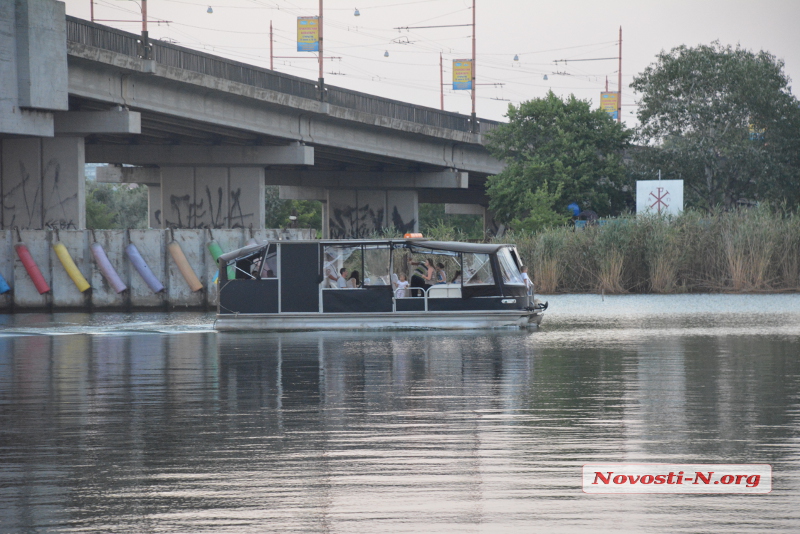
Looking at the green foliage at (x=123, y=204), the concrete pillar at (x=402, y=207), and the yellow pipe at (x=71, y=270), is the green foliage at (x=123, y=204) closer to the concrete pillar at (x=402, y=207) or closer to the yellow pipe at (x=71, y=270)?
the concrete pillar at (x=402, y=207)

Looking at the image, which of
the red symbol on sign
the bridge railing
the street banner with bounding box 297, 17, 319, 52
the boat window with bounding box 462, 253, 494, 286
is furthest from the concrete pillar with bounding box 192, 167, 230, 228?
the boat window with bounding box 462, 253, 494, 286

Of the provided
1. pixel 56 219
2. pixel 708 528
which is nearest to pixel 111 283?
pixel 56 219

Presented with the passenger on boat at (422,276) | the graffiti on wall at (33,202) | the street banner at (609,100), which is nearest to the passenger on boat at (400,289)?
the passenger on boat at (422,276)

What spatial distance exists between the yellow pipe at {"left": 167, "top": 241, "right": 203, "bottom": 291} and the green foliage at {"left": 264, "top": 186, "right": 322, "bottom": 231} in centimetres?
7441

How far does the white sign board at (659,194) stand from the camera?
59688mm

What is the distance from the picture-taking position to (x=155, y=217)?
63.2 metres

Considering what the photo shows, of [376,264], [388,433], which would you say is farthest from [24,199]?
[388,433]

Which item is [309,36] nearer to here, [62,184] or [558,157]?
[558,157]

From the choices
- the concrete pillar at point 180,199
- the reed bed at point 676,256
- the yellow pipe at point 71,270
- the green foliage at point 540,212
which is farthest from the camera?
the green foliage at point 540,212

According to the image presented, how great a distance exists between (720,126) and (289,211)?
178ft

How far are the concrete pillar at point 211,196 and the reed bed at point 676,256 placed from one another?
1583cm

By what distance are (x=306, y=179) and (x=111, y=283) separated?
36.2m

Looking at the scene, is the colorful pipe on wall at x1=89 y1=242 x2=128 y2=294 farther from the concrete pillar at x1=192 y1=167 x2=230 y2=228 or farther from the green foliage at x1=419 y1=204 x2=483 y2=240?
the green foliage at x1=419 y1=204 x2=483 y2=240

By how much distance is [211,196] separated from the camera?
5100 cm
